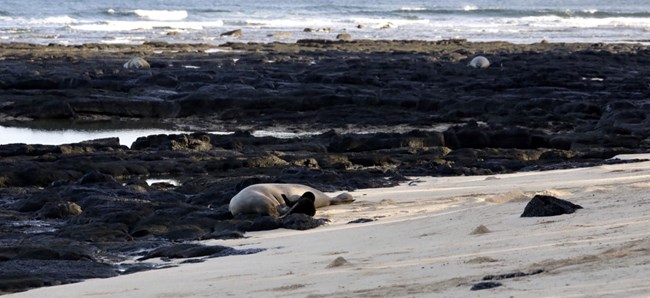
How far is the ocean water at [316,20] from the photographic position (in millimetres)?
52406

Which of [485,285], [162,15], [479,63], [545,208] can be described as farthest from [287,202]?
[162,15]

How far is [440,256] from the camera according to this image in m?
7.32

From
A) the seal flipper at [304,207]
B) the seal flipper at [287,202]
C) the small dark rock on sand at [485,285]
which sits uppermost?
the small dark rock on sand at [485,285]

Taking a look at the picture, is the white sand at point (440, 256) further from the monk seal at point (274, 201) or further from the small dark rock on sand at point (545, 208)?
the monk seal at point (274, 201)

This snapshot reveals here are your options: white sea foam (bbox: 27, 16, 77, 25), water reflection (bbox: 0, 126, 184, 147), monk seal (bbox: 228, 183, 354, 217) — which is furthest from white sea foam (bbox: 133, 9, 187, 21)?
monk seal (bbox: 228, 183, 354, 217)

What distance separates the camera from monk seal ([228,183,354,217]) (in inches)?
411

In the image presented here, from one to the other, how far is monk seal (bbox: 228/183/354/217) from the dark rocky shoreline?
0.75 feet

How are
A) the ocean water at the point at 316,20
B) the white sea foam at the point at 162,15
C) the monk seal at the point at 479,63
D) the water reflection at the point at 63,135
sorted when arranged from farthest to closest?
the white sea foam at the point at 162,15, the ocean water at the point at 316,20, the monk seal at the point at 479,63, the water reflection at the point at 63,135

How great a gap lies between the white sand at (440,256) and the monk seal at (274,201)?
26 cm

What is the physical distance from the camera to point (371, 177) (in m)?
13.2

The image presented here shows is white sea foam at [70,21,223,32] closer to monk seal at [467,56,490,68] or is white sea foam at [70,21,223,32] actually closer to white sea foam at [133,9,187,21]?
white sea foam at [133,9,187,21]

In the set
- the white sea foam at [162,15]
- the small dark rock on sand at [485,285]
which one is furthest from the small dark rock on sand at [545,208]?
the white sea foam at [162,15]

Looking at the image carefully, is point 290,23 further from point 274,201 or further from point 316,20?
point 274,201

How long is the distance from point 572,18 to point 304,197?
71.7 meters
